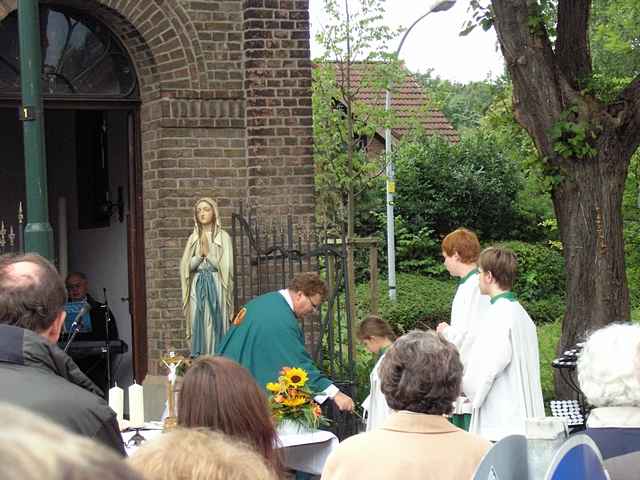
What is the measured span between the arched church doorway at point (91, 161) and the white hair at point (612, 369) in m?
7.71

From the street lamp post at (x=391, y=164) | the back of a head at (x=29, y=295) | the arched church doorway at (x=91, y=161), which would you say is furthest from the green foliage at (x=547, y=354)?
the back of a head at (x=29, y=295)

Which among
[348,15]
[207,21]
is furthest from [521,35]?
[348,15]

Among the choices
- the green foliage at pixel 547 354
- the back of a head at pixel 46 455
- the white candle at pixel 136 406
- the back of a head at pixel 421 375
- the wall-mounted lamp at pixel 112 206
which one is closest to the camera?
the back of a head at pixel 46 455

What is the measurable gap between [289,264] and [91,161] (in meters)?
4.56

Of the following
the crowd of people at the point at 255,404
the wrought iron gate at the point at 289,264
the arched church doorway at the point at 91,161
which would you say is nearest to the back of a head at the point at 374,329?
the wrought iron gate at the point at 289,264

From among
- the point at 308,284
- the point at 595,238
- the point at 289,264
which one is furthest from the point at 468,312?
the point at 595,238

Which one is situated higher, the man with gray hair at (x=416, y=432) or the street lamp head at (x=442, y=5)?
the street lamp head at (x=442, y=5)

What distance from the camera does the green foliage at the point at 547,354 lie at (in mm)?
11952

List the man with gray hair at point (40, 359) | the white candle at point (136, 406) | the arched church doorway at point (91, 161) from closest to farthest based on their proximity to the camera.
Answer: the man with gray hair at point (40, 359), the white candle at point (136, 406), the arched church doorway at point (91, 161)

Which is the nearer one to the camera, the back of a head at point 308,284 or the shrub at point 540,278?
the back of a head at point 308,284

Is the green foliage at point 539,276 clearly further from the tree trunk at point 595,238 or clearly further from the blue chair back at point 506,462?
the blue chair back at point 506,462

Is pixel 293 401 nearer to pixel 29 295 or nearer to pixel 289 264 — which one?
pixel 29 295

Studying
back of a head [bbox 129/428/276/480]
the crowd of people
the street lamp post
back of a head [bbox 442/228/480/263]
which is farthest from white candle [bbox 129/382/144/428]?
the street lamp post

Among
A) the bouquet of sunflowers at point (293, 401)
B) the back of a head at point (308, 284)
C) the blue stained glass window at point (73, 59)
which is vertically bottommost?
the bouquet of sunflowers at point (293, 401)
